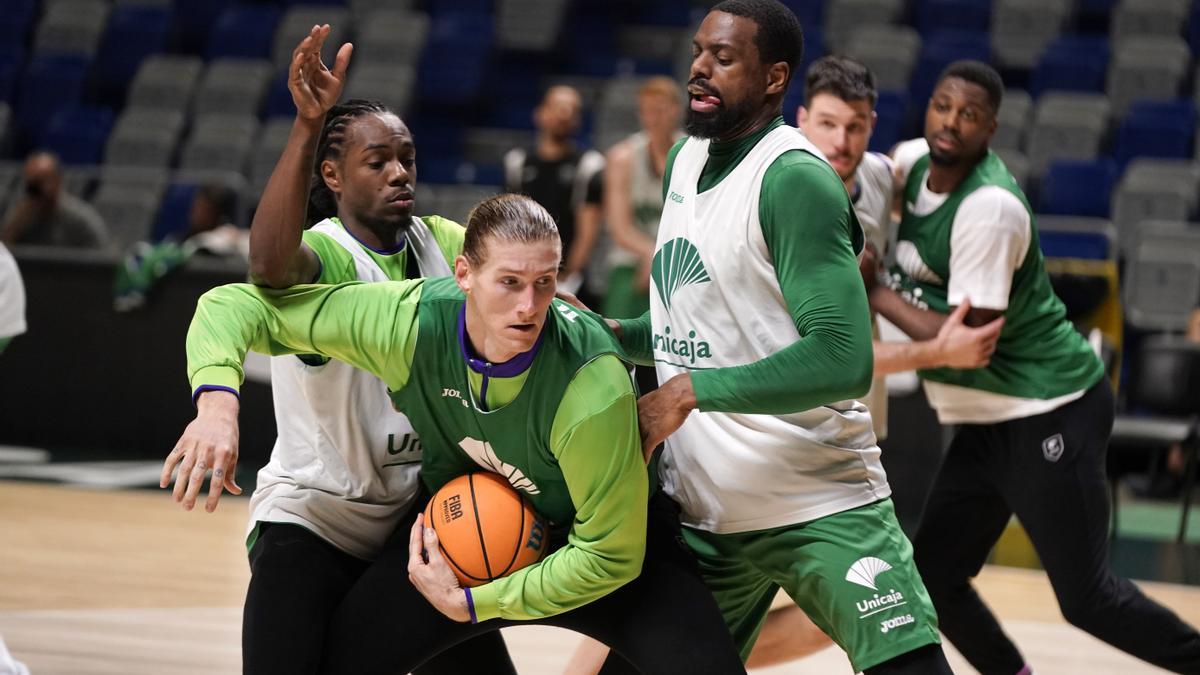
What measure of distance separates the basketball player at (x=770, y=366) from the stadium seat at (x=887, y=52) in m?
8.07

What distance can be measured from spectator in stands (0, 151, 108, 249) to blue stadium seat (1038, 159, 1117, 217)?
19.9 feet

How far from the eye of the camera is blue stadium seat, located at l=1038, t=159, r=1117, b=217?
969 centimetres

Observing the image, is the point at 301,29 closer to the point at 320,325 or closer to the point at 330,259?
the point at 330,259

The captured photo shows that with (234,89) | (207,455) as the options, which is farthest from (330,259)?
(234,89)

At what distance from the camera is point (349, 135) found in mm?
3324

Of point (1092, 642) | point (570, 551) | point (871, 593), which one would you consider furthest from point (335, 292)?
point (1092, 642)

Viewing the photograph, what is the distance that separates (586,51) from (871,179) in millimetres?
9165

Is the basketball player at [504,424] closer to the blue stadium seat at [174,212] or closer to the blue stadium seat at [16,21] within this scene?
the blue stadium seat at [174,212]

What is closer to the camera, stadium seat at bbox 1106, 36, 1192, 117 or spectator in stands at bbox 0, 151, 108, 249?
spectator in stands at bbox 0, 151, 108, 249

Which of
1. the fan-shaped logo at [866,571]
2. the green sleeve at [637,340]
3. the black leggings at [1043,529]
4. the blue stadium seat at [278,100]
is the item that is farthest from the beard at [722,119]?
the blue stadium seat at [278,100]

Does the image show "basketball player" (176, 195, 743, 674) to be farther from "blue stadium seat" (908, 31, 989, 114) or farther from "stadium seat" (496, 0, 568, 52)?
"stadium seat" (496, 0, 568, 52)

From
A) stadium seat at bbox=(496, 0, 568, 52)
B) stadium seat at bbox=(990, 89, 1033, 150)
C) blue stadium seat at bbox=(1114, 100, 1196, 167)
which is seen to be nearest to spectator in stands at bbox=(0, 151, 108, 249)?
stadium seat at bbox=(496, 0, 568, 52)

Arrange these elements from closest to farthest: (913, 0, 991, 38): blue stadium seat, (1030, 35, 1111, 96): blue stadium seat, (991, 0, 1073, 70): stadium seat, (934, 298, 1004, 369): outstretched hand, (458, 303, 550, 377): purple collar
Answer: (458, 303, 550, 377): purple collar → (934, 298, 1004, 369): outstretched hand → (1030, 35, 1111, 96): blue stadium seat → (991, 0, 1073, 70): stadium seat → (913, 0, 991, 38): blue stadium seat

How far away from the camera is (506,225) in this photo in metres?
2.85
